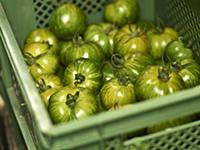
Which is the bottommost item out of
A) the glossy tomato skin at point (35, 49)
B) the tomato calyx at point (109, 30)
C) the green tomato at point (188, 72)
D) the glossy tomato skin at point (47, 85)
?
the green tomato at point (188, 72)

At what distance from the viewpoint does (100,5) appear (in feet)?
4.94

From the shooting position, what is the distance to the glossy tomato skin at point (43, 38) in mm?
1407

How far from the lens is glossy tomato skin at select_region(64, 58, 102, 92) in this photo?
1.24 m

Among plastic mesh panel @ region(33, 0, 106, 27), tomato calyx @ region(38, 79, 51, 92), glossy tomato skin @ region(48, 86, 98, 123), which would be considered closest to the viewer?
glossy tomato skin @ region(48, 86, 98, 123)

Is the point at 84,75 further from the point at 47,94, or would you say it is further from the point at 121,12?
the point at 121,12

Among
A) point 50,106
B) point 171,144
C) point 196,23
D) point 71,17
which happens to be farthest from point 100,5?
point 171,144

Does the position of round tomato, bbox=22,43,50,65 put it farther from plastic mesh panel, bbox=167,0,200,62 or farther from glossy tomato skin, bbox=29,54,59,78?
plastic mesh panel, bbox=167,0,200,62

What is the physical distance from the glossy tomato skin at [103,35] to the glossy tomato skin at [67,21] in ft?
0.11

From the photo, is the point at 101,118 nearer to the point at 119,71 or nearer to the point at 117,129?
the point at 117,129

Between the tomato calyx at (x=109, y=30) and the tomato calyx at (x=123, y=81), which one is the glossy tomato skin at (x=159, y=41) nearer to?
the tomato calyx at (x=109, y=30)

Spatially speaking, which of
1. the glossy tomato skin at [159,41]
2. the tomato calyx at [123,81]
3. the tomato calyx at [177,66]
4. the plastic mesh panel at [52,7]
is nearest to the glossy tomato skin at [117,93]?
the tomato calyx at [123,81]

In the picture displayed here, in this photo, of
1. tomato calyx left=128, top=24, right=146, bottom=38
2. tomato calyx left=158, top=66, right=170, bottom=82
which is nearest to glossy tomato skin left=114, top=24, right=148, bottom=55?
tomato calyx left=128, top=24, right=146, bottom=38

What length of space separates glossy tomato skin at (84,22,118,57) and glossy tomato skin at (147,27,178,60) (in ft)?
0.34

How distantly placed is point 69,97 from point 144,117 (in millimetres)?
249
